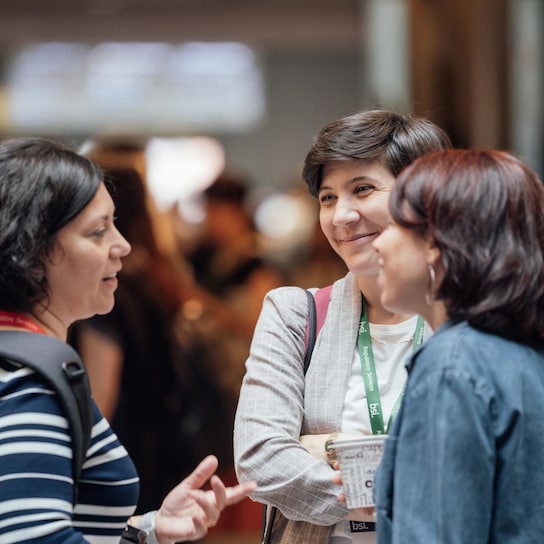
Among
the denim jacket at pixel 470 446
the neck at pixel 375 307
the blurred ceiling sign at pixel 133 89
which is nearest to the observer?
the denim jacket at pixel 470 446

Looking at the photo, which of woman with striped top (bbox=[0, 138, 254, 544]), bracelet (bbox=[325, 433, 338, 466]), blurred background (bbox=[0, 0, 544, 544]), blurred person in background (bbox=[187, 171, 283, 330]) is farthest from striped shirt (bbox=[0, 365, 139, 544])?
blurred person in background (bbox=[187, 171, 283, 330])

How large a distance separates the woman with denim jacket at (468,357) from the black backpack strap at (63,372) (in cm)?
60

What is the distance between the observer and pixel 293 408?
2203 millimetres

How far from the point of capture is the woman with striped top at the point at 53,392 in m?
1.92

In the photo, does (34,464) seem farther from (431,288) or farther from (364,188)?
(364,188)

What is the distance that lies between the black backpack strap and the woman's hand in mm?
241

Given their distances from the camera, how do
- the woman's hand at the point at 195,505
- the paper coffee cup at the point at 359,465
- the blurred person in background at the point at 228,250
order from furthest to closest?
the blurred person in background at the point at 228,250, the woman's hand at the point at 195,505, the paper coffee cup at the point at 359,465

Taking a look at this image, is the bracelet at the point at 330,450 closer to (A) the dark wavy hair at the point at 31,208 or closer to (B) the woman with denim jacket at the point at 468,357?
(B) the woman with denim jacket at the point at 468,357

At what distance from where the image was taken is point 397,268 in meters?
1.80

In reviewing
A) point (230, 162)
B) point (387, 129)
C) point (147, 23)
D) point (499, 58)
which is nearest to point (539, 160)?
point (499, 58)

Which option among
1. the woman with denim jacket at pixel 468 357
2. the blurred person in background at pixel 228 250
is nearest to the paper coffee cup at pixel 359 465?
the woman with denim jacket at pixel 468 357

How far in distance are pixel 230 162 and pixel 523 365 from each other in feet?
37.9

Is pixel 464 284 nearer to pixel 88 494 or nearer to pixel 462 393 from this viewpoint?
pixel 462 393

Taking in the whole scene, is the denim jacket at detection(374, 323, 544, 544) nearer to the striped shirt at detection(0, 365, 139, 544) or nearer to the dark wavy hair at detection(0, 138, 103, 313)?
the striped shirt at detection(0, 365, 139, 544)
